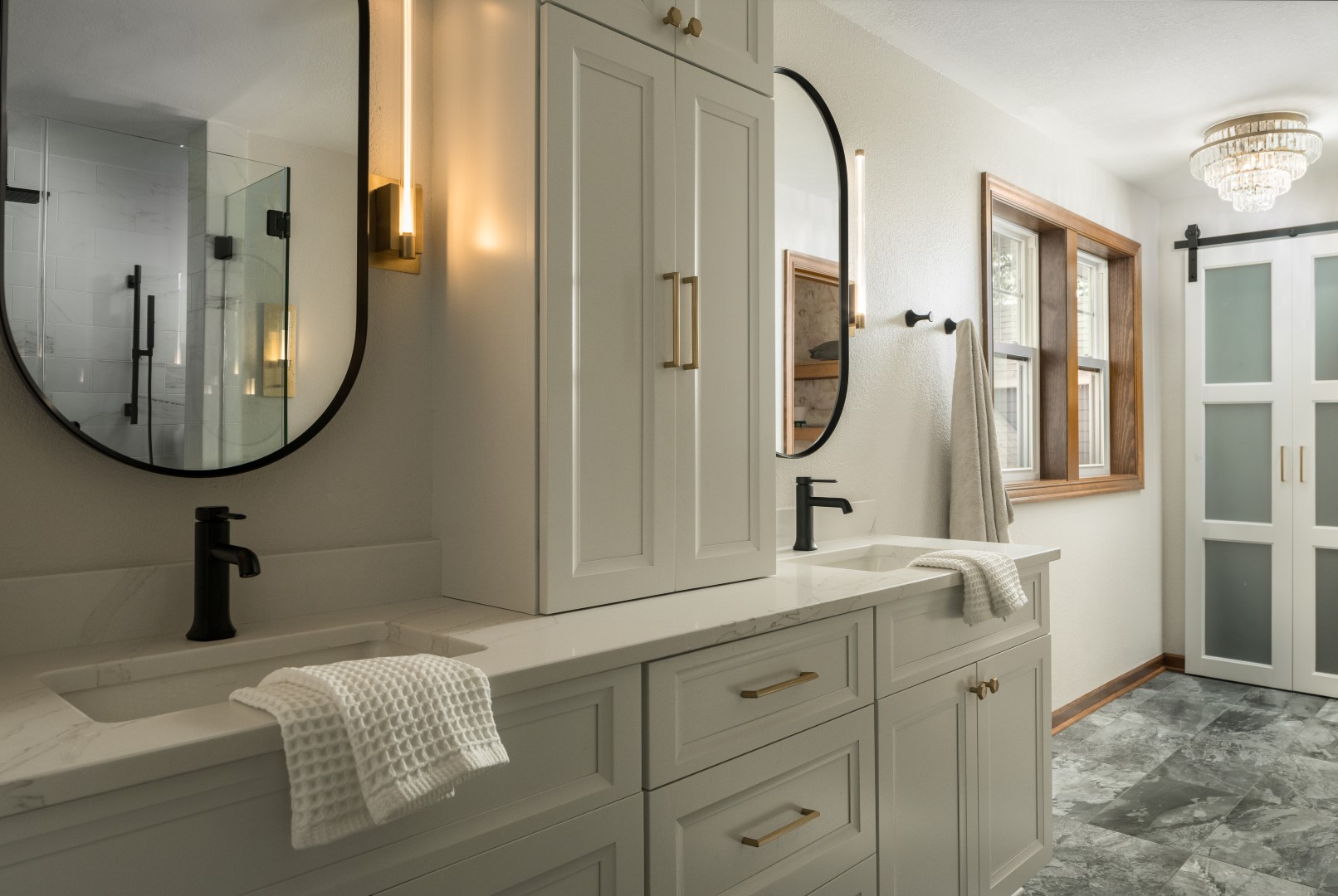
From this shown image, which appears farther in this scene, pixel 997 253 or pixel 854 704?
pixel 997 253

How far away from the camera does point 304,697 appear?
0.90 m

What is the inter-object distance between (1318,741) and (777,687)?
9.99ft

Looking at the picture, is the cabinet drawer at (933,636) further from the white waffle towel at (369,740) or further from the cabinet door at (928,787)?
the white waffle towel at (369,740)

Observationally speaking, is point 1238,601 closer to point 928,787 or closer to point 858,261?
point 858,261

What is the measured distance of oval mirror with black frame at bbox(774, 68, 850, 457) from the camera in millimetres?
2254

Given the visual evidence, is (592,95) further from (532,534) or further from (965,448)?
(965,448)

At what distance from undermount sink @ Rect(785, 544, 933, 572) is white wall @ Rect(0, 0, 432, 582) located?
102 cm

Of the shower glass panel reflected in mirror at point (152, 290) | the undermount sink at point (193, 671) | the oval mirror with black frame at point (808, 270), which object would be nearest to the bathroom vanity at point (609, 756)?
the undermount sink at point (193, 671)

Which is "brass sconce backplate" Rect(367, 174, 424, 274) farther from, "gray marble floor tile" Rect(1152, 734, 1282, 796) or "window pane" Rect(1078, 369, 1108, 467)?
"window pane" Rect(1078, 369, 1108, 467)

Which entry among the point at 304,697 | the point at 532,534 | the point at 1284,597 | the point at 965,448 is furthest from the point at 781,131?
the point at 1284,597

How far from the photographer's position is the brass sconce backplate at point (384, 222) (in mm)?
1511

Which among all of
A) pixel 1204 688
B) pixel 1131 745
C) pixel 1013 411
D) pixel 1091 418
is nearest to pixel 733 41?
pixel 1013 411

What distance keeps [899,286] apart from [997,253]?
1.02 m

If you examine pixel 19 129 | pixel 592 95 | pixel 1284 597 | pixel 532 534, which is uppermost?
pixel 592 95
